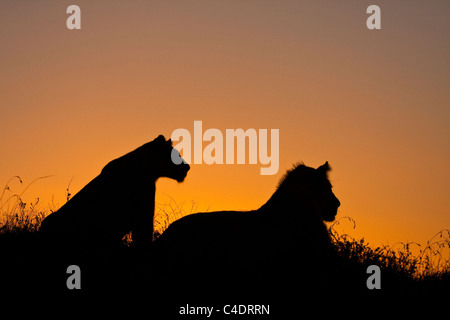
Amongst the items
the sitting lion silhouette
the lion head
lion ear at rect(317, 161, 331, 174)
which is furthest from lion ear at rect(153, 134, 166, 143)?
lion ear at rect(317, 161, 331, 174)

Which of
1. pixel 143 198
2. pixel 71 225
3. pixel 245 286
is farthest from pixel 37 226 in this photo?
pixel 245 286

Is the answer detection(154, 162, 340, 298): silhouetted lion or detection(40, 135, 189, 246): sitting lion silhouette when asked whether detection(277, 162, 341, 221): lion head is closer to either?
detection(154, 162, 340, 298): silhouetted lion

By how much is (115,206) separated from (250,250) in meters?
2.13

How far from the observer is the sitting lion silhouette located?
825 cm

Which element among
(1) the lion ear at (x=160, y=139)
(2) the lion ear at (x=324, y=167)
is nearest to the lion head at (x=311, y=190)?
(2) the lion ear at (x=324, y=167)

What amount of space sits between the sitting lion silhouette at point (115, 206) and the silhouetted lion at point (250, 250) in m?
1.00

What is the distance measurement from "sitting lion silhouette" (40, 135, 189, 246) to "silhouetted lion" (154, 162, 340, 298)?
100cm

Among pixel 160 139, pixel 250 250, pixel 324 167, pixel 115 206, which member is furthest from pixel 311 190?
pixel 160 139

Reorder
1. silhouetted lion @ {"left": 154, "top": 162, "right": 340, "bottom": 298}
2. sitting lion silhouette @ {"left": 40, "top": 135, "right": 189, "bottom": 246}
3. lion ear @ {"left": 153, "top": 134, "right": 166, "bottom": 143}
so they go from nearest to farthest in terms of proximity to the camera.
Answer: silhouetted lion @ {"left": 154, "top": 162, "right": 340, "bottom": 298}
sitting lion silhouette @ {"left": 40, "top": 135, "right": 189, "bottom": 246}
lion ear @ {"left": 153, "top": 134, "right": 166, "bottom": 143}

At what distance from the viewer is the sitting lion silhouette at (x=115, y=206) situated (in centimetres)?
825

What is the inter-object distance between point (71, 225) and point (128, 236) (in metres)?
1.52

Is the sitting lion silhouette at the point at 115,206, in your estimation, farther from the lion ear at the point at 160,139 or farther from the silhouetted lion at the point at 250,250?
the silhouetted lion at the point at 250,250

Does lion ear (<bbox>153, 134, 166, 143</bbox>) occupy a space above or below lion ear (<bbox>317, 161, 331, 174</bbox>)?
above

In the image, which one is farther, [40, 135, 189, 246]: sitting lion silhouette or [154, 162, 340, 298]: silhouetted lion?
[40, 135, 189, 246]: sitting lion silhouette
